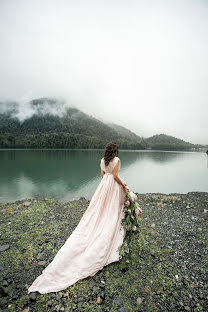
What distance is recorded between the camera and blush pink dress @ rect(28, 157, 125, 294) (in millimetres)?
3670

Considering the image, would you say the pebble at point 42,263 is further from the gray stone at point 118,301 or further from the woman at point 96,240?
the gray stone at point 118,301

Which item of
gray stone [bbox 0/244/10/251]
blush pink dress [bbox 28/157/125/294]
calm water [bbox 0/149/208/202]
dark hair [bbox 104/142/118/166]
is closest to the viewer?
blush pink dress [bbox 28/157/125/294]

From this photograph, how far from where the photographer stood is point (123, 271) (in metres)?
4.21

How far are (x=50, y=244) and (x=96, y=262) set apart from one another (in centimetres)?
231

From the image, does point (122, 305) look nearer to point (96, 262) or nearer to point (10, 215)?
point (96, 262)

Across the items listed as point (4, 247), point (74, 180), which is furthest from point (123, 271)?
point (74, 180)

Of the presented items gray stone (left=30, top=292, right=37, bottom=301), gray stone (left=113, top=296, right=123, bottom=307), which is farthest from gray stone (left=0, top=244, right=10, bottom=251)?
gray stone (left=113, top=296, right=123, bottom=307)

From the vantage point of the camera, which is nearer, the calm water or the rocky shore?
the rocky shore

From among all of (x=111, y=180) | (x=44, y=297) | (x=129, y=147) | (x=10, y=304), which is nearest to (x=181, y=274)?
(x=111, y=180)

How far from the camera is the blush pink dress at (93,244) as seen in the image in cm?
367

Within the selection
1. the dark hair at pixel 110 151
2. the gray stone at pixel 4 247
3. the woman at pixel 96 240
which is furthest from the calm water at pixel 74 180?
the dark hair at pixel 110 151

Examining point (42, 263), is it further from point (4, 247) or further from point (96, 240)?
point (96, 240)

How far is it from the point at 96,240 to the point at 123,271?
1.12 m

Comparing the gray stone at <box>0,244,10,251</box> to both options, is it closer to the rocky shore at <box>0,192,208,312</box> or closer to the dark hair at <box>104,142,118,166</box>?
the rocky shore at <box>0,192,208,312</box>
